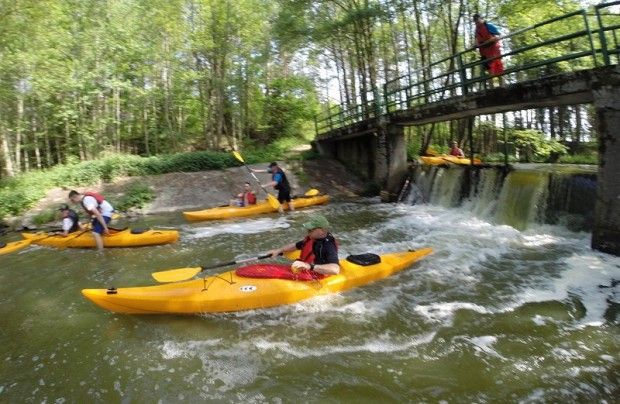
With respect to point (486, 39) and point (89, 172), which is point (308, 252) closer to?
point (486, 39)

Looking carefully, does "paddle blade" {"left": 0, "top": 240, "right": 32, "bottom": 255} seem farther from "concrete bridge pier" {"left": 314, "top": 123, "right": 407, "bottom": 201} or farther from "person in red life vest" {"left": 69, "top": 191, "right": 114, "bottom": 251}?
"concrete bridge pier" {"left": 314, "top": 123, "right": 407, "bottom": 201}

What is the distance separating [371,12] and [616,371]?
45.0 ft

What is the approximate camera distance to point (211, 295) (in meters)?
5.00

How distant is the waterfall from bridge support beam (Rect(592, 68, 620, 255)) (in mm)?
1632

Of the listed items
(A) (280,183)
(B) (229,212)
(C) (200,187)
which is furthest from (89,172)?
(A) (280,183)

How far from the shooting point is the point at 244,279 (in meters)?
5.24

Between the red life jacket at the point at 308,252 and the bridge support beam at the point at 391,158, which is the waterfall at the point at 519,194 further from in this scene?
the red life jacket at the point at 308,252

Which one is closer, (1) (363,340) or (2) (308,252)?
(1) (363,340)

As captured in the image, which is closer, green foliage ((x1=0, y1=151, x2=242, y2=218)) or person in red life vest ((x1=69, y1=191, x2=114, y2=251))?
person in red life vest ((x1=69, y1=191, x2=114, y2=251))

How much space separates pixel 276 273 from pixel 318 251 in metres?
0.57

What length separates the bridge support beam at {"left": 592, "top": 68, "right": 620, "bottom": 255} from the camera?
598cm

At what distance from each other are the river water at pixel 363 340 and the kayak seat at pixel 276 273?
0.99 feet

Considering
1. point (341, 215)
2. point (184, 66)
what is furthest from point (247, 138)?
point (341, 215)

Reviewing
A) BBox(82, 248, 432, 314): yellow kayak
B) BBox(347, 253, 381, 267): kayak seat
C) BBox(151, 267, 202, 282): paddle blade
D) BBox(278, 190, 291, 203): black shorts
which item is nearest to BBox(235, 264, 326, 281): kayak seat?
BBox(82, 248, 432, 314): yellow kayak
